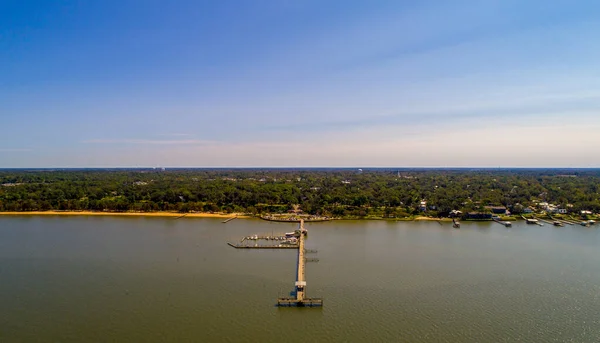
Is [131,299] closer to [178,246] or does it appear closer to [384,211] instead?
[178,246]

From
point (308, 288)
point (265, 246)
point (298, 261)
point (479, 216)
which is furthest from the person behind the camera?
point (479, 216)

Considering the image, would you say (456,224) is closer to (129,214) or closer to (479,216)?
(479,216)

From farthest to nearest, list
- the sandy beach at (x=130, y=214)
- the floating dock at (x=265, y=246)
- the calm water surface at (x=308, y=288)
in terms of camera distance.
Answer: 1. the sandy beach at (x=130, y=214)
2. the floating dock at (x=265, y=246)
3. the calm water surface at (x=308, y=288)

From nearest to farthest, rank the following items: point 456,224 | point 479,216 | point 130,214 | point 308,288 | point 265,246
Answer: point 308,288 < point 265,246 < point 456,224 < point 479,216 < point 130,214

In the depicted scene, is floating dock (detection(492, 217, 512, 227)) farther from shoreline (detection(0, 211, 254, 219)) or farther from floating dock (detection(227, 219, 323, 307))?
shoreline (detection(0, 211, 254, 219))

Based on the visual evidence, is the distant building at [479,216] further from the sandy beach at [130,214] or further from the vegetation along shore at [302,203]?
the sandy beach at [130,214]

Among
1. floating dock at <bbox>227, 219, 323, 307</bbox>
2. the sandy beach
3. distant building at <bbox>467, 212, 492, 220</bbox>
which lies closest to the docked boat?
distant building at <bbox>467, 212, 492, 220</bbox>

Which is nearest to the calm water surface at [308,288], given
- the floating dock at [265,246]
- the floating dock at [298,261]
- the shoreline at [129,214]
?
the floating dock at [298,261]

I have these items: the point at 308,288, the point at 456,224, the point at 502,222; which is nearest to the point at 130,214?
the point at 308,288
